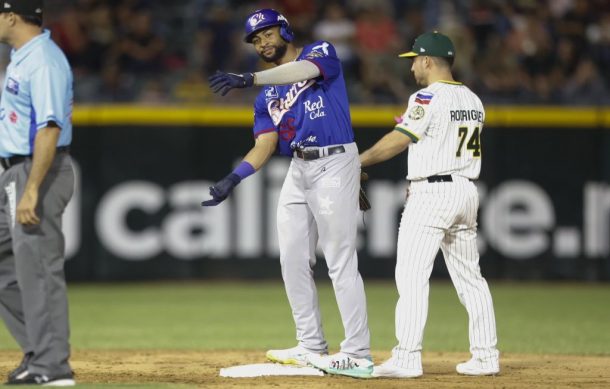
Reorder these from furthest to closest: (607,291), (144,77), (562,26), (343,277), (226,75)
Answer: (562,26) → (144,77) → (607,291) → (343,277) → (226,75)

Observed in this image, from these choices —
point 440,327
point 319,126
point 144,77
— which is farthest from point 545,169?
point 319,126

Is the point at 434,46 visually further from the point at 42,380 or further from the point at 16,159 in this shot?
the point at 42,380

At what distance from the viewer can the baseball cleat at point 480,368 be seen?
7.49 meters

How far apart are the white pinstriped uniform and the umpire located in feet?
6.81

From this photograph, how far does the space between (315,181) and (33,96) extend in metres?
1.89

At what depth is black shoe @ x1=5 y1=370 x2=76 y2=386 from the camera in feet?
20.8

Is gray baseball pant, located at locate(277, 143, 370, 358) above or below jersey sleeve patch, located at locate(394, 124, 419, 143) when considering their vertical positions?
below

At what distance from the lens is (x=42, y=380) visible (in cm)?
634

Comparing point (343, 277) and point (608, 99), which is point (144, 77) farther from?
point (343, 277)

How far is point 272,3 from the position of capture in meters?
16.1

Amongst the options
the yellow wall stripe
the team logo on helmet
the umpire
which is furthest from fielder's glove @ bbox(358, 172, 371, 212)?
the yellow wall stripe

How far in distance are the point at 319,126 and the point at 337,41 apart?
27.5 ft

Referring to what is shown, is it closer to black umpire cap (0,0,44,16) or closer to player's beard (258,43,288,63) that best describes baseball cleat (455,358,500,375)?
player's beard (258,43,288,63)

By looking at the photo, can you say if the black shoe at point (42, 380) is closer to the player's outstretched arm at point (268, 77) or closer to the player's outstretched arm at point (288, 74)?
the player's outstretched arm at point (268, 77)
